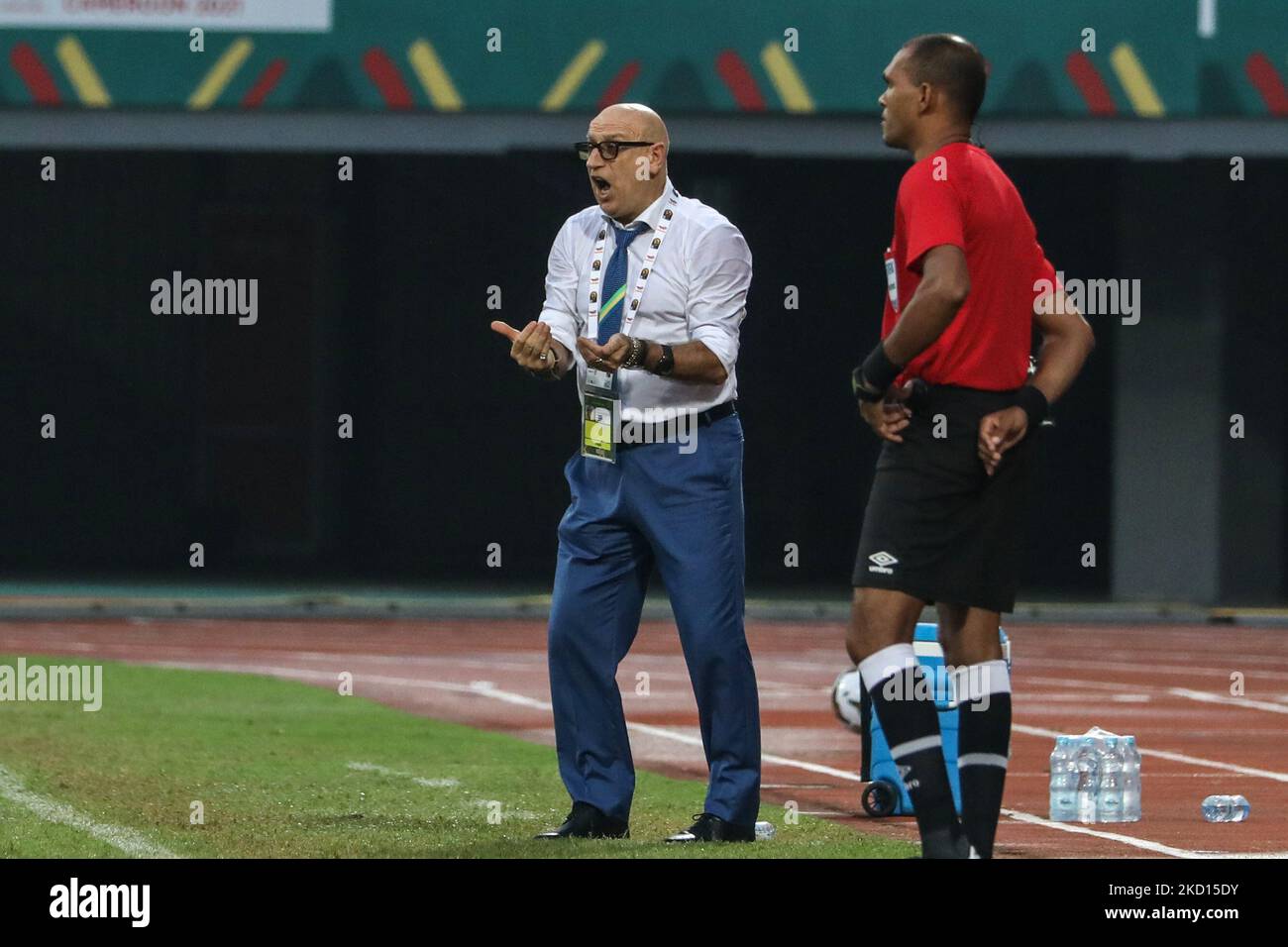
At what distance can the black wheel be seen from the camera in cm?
1010

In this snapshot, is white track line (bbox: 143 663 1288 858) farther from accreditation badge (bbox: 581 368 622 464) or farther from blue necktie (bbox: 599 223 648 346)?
blue necktie (bbox: 599 223 648 346)

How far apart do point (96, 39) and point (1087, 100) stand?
9.61 metres

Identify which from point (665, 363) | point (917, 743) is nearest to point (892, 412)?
point (917, 743)

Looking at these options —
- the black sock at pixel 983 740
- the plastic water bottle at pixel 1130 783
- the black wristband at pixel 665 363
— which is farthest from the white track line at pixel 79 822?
the plastic water bottle at pixel 1130 783

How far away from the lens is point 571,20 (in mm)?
25234

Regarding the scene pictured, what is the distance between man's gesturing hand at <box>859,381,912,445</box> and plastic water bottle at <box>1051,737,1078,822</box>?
3172 mm

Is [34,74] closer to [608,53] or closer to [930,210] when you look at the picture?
[608,53]

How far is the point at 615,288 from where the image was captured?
8.69 metres

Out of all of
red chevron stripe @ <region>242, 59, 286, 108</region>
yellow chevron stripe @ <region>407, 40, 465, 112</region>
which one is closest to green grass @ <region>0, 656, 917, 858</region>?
red chevron stripe @ <region>242, 59, 286, 108</region>

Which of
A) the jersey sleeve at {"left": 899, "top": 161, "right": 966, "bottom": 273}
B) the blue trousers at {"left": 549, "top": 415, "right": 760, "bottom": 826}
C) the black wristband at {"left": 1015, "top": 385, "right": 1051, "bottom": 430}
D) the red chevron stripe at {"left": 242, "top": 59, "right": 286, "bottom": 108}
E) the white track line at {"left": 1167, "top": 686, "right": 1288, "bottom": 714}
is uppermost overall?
the red chevron stripe at {"left": 242, "top": 59, "right": 286, "bottom": 108}

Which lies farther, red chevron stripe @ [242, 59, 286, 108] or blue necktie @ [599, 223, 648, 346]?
red chevron stripe @ [242, 59, 286, 108]

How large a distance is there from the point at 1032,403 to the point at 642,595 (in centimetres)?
209
